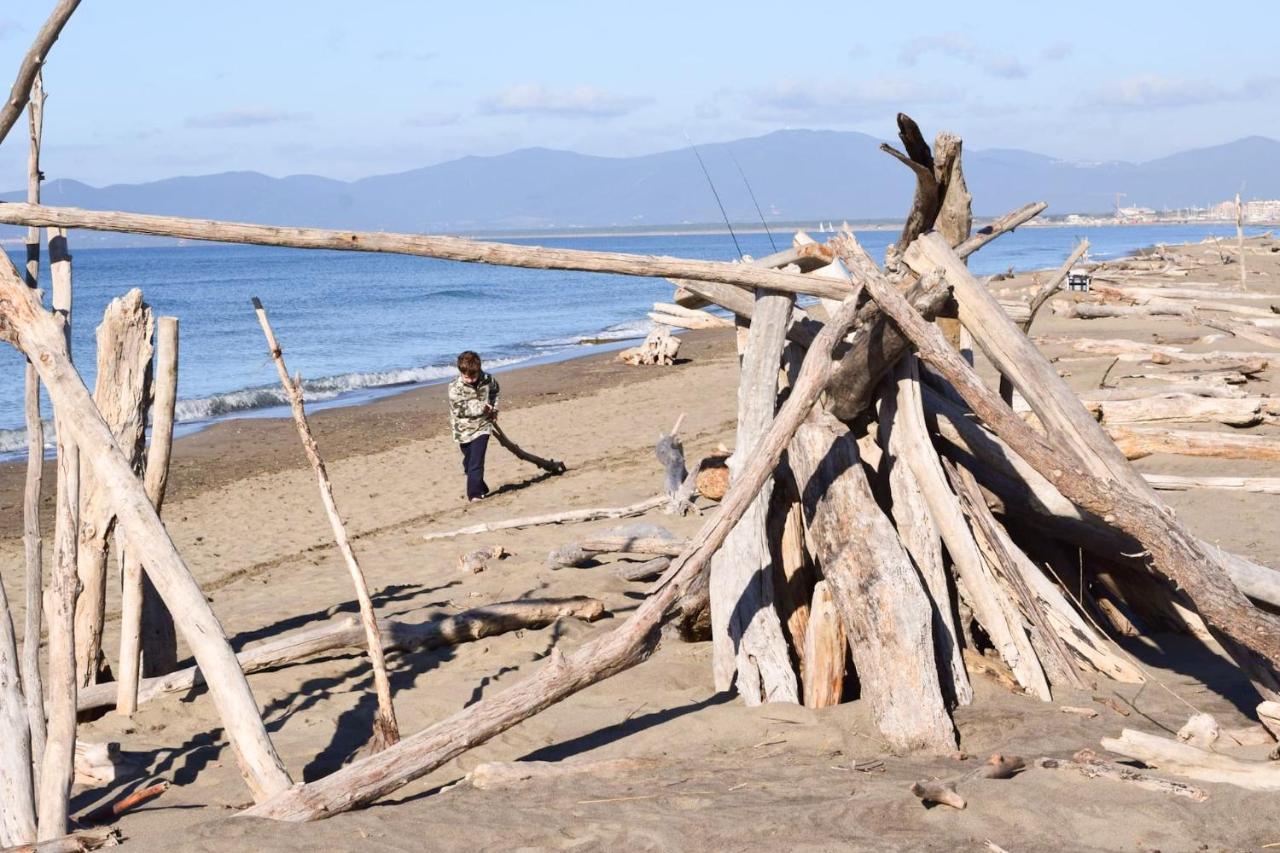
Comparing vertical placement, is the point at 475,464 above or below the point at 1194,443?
below

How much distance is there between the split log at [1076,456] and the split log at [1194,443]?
14.1ft

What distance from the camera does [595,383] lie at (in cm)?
2147

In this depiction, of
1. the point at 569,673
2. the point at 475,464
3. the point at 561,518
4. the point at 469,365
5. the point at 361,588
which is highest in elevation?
the point at 469,365

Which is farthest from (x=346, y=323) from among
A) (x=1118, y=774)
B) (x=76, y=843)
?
(x=1118, y=774)

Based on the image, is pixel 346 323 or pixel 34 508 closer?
pixel 34 508

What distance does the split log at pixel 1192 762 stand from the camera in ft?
12.3

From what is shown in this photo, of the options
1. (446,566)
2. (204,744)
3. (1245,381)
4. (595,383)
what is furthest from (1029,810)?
(595,383)

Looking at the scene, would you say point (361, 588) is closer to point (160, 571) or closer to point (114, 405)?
point (160, 571)

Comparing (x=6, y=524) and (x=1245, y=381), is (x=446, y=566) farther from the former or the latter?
(x=1245, y=381)

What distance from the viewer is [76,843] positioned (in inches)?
140

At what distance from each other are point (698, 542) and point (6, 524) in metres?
9.52

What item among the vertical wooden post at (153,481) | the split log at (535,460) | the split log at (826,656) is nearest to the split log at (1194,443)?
the split log at (826,656)

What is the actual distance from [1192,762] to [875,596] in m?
1.22

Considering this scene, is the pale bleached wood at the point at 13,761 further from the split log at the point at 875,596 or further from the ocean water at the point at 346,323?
the ocean water at the point at 346,323
